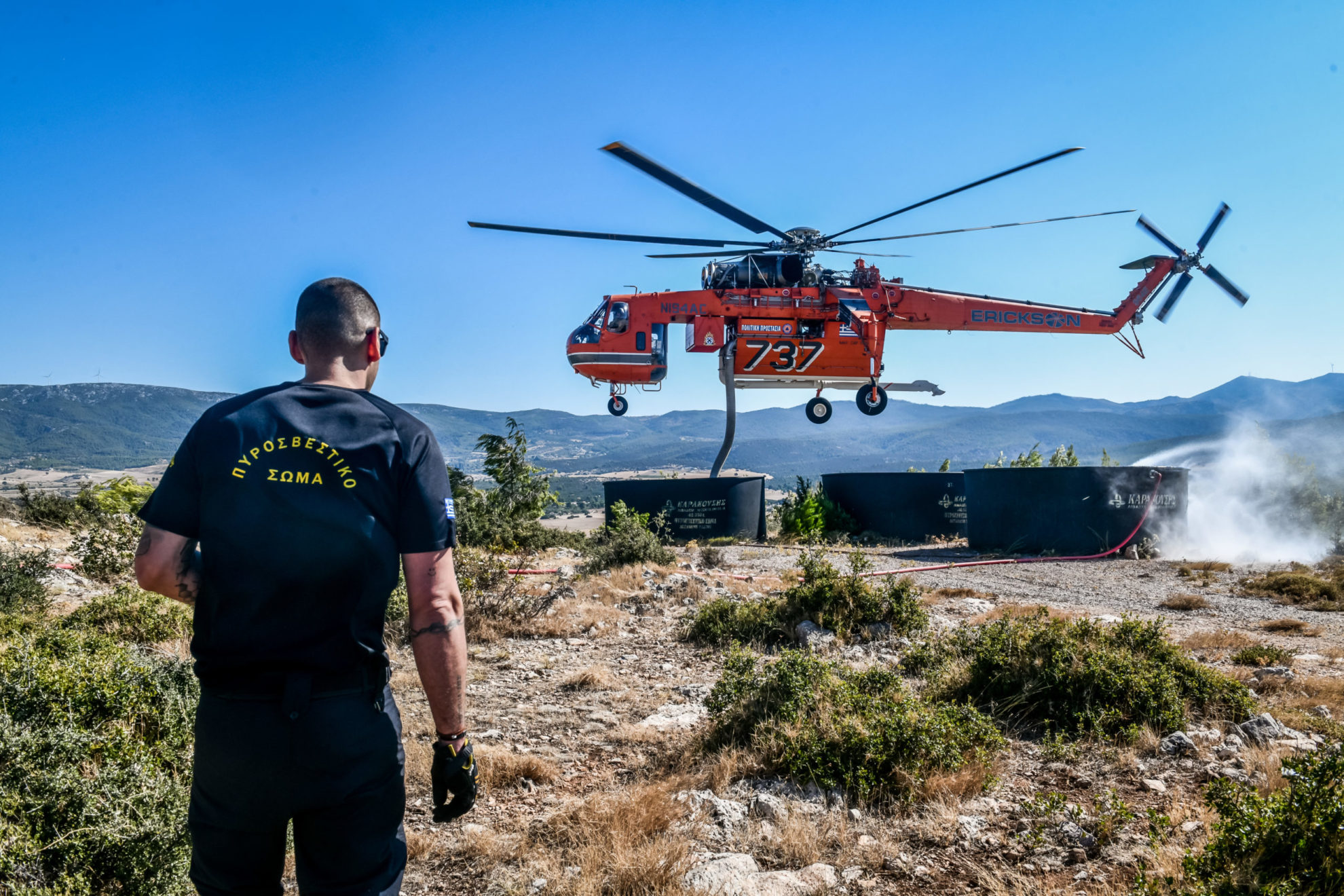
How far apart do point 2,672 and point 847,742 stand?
11.6ft

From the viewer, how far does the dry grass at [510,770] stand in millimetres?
3678

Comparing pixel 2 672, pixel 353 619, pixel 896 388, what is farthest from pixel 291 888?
pixel 896 388

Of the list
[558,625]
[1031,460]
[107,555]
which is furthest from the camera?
[1031,460]

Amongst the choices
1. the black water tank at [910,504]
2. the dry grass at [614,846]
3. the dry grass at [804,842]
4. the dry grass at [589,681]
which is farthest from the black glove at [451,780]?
the black water tank at [910,504]

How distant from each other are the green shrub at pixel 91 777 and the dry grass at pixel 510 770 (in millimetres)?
1270

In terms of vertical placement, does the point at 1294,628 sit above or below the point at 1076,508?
below

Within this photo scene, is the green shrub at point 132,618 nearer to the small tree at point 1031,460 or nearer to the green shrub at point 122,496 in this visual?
the green shrub at point 122,496

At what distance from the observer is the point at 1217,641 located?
20.0 feet

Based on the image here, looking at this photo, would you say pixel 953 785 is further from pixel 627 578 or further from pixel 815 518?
pixel 815 518

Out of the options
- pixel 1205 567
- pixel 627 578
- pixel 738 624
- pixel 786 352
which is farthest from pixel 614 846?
pixel 786 352

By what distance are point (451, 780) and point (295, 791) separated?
1.25 feet

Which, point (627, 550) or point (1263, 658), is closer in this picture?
point (1263, 658)

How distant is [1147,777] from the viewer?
341 centimetres

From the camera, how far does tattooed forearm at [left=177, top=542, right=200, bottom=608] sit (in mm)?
1808
